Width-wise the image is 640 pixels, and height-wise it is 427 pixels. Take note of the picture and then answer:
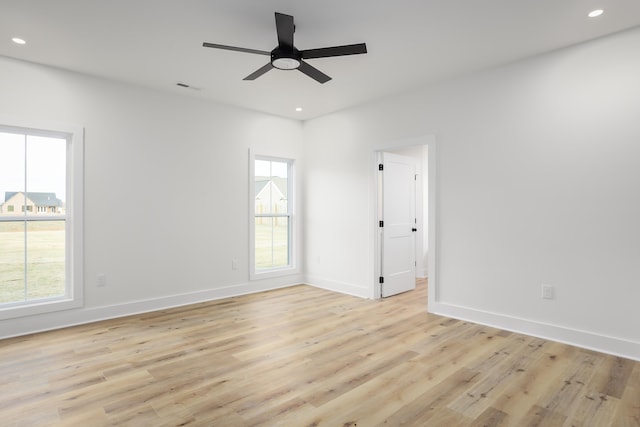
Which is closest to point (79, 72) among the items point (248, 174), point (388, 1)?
point (248, 174)

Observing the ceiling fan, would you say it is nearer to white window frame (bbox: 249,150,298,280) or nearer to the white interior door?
the white interior door

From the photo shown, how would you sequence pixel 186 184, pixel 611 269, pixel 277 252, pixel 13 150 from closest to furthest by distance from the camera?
pixel 611 269
pixel 13 150
pixel 186 184
pixel 277 252

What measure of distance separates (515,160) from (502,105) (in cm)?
61

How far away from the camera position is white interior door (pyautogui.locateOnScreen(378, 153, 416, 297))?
5066 millimetres

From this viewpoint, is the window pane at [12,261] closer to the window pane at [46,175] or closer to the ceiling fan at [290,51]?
the window pane at [46,175]

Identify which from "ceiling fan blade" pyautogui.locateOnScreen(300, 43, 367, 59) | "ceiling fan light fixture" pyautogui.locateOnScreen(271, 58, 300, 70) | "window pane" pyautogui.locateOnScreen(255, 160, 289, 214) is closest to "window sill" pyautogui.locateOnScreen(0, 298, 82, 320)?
"window pane" pyautogui.locateOnScreen(255, 160, 289, 214)

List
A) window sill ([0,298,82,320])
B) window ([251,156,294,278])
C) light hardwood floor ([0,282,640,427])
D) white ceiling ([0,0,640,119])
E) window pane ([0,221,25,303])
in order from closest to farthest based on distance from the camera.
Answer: light hardwood floor ([0,282,640,427]) < white ceiling ([0,0,640,119]) < window sill ([0,298,82,320]) < window pane ([0,221,25,303]) < window ([251,156,294,278])

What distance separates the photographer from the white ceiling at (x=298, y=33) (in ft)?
8.68

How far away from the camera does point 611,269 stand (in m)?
3.08

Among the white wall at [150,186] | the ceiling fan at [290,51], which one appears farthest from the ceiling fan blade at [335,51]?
the white wall at [150,186]

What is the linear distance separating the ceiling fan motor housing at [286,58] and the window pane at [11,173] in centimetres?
290

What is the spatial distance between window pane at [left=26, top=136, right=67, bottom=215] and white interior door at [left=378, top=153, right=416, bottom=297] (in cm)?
394

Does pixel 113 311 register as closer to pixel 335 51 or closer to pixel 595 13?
pixel 335 51

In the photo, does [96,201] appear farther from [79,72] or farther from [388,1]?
[388,1]
